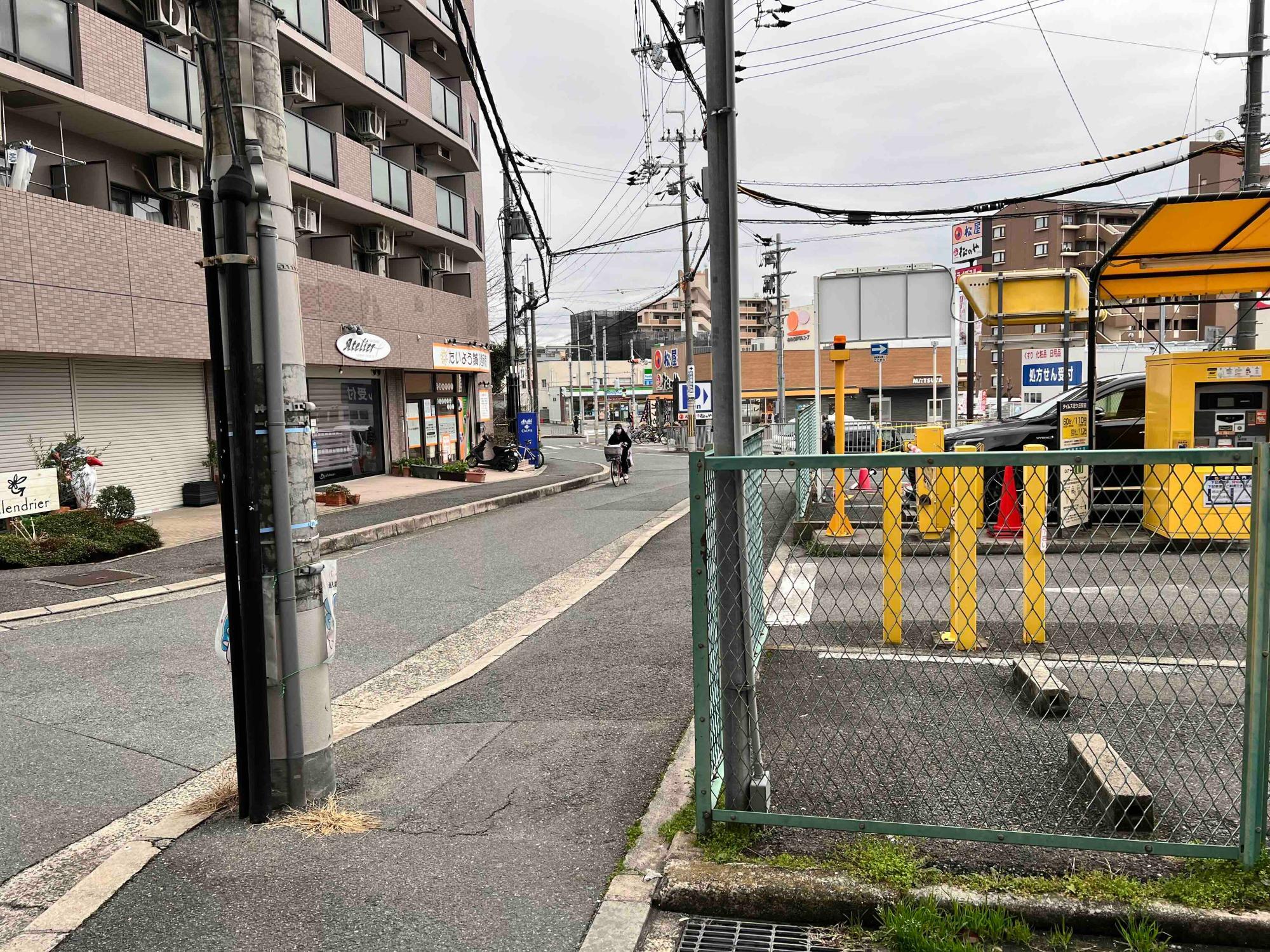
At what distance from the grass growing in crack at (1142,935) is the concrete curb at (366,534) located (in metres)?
5.14

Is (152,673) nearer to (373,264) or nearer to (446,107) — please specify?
(373,264)

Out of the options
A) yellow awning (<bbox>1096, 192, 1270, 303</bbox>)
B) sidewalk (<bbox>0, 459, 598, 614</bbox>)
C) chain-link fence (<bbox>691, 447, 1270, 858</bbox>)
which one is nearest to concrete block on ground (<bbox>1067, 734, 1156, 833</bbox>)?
chain-link fence (<bbox>691, 447, 1270, 858</bbox>)

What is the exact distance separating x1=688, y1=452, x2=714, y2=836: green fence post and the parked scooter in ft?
76.2

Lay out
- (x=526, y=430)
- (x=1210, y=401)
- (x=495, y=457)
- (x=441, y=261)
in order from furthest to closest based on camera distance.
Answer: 1. (x=526, y=430)
2. (x=441, y=261)
3. (x=495, y=457)
4. (x=1210, y=401)

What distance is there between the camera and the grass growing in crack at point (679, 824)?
359cm

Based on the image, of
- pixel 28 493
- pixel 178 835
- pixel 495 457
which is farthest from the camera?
pixel 495 457

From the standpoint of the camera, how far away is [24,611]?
852 cm

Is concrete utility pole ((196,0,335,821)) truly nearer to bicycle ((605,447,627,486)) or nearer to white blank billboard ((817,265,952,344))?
white blank billboard ((817,265,952,344))

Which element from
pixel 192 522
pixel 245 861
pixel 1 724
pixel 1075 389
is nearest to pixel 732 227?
pixel 245 861

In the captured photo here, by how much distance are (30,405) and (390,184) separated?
11505 millimetres

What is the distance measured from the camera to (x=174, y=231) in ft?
49.9

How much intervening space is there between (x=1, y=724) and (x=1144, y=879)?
5.87m

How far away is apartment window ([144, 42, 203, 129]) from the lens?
585 inches

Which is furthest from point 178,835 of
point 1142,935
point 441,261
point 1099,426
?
point 441,261
